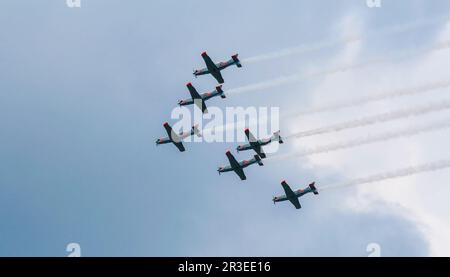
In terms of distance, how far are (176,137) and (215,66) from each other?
35.3ft

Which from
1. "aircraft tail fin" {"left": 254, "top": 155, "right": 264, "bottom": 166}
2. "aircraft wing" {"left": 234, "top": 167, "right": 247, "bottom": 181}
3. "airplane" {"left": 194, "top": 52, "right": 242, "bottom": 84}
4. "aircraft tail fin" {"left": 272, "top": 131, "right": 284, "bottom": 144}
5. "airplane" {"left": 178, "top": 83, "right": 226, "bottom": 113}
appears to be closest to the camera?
"aircraft tail fin" {"left": 272, "top": 131, "right": 284, "bottom": 144}

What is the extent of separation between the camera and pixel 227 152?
9481 centimetres

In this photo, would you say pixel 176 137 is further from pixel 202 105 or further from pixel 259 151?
pixel 259 151

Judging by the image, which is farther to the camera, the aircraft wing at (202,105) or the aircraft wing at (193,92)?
the aircraft wing at (202,105)

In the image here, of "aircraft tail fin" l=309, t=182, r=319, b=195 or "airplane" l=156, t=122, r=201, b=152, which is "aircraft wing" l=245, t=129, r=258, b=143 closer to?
"airplane" l=156, t=122, r=201, b=152

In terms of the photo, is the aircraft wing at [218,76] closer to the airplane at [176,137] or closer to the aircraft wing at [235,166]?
the airplane at [176,137]

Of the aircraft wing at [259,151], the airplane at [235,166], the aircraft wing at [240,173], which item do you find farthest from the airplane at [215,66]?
the aircraft wing at [240,173]

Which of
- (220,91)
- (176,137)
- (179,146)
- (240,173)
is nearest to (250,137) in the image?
(240,173)

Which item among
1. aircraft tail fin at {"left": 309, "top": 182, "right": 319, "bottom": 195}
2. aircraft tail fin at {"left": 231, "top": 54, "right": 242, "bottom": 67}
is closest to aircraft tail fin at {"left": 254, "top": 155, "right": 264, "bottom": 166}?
aircraft tail fin at {"left": 309, "top": 182, "right": 319, "bottom": 195}

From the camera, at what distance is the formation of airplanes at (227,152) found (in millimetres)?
90875

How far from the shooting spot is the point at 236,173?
9581cm

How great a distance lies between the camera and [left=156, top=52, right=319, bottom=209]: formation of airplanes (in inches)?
3578
